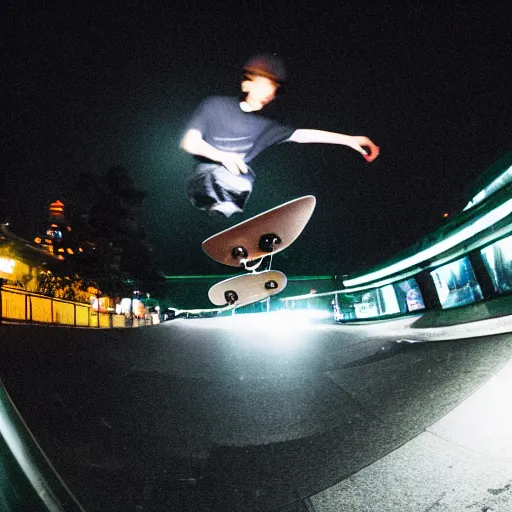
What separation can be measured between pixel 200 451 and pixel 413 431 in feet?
1.57

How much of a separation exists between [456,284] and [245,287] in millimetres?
850

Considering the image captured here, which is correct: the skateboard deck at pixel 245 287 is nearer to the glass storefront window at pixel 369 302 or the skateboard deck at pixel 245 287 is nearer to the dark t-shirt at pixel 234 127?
the glass storefront window at pixel 369 302

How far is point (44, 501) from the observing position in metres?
0.57

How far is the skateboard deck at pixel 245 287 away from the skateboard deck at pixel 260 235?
0.06 metres

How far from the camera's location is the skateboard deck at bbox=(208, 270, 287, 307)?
1.10 meters

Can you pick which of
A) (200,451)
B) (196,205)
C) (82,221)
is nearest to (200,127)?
(196,205)

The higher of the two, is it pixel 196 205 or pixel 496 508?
pixel 196 205

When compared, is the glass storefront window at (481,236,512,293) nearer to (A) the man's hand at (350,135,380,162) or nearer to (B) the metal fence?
(A) the man's hand at (350,135,380,162)

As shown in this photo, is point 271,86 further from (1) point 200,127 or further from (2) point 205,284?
(2) point 205,284

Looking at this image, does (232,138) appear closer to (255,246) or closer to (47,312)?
(255,246)

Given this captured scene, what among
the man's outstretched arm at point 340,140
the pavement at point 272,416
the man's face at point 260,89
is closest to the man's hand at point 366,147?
the man's outstretched arm at point 340,140

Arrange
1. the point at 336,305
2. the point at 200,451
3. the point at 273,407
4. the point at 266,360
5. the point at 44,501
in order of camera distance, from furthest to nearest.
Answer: the point at 336,305, the point at 266,360, the point at 273,407, the point at 200,451, the point at 44,501

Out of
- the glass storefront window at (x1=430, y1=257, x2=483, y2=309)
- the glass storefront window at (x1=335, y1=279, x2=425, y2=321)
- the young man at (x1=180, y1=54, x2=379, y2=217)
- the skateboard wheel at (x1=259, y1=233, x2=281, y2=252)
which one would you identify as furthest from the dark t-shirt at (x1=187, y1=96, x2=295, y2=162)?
the glass storefront window at (x1=430, y1=257, x2=483, y2=309)

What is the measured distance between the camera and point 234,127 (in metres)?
1.11
